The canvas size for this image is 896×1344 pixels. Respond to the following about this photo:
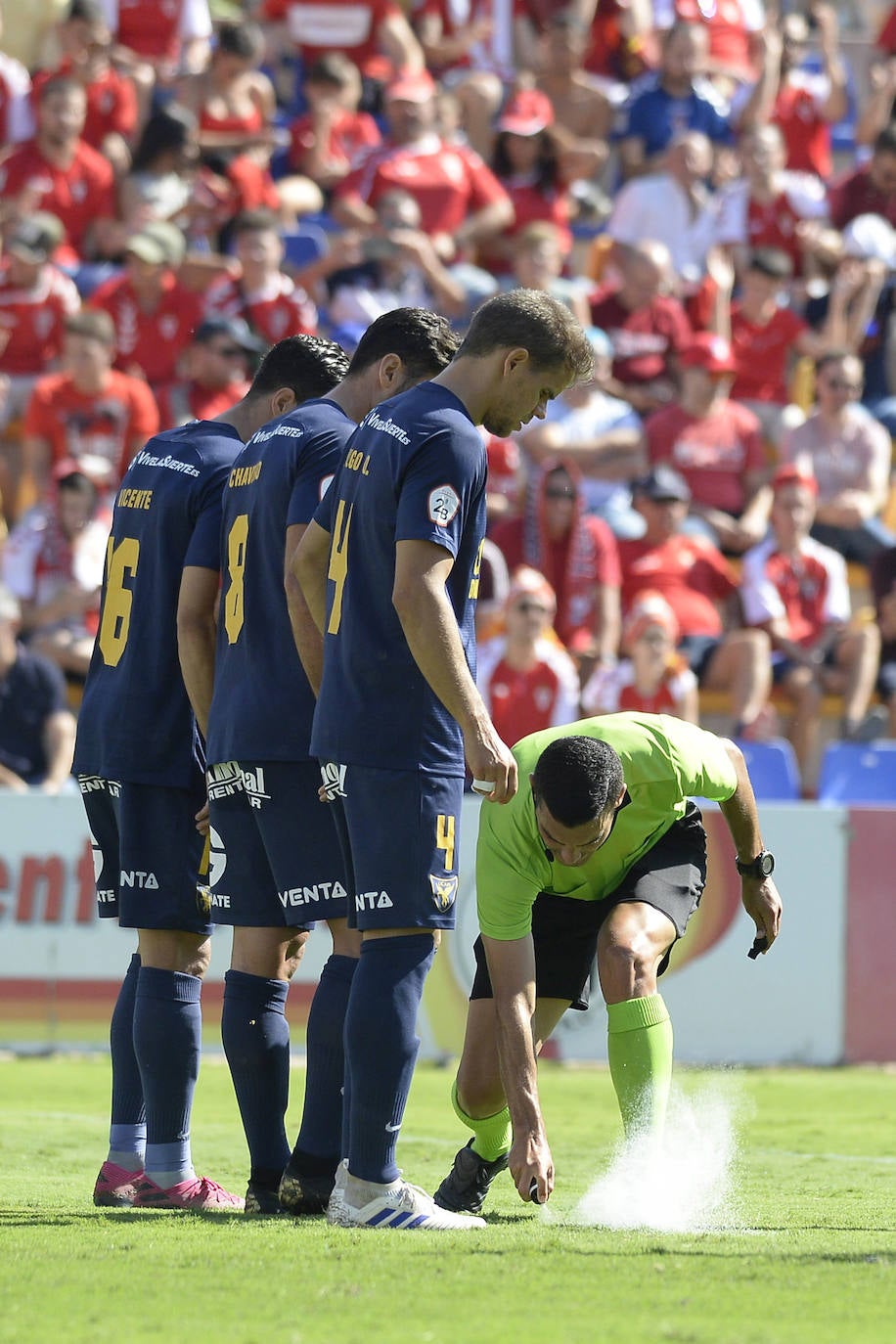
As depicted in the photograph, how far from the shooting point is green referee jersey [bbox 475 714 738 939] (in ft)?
16.7

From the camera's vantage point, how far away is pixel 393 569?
4.85m

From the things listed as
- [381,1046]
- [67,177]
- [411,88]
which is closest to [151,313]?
[67,177]

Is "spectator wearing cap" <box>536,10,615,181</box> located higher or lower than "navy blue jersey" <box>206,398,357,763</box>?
higher

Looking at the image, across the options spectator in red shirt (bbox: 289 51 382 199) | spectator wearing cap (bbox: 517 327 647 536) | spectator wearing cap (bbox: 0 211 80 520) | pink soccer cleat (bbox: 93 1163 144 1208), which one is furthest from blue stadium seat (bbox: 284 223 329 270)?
pink soccer cleat (bbox: 93 1163 144 1208)

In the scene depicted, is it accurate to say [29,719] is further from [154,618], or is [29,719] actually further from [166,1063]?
[166,1063]

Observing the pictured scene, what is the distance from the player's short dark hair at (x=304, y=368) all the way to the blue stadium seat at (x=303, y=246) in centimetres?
938

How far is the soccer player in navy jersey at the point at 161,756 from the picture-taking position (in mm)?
5426

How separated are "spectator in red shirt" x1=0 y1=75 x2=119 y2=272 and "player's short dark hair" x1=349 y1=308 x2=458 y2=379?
960 centimetres

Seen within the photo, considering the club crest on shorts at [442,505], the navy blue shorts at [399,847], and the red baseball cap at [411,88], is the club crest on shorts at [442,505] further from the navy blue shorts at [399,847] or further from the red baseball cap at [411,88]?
the red baseball cap at [411,88]

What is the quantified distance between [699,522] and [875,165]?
4.87 metres

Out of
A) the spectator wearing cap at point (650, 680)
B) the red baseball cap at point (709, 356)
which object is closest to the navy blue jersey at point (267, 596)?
the spectator wearing cap at point (650, 680)

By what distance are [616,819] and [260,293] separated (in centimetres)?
905

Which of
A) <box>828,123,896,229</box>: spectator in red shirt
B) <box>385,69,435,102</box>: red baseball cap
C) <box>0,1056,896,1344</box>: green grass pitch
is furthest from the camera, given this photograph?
<box>828,123,896,229</box>: spectator in red shirt

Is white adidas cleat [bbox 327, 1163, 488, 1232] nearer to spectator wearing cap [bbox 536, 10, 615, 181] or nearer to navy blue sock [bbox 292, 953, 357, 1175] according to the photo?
navy blue sock [bbox 292, 953, 357, 1175]
